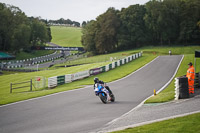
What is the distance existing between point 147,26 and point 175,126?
7986cm

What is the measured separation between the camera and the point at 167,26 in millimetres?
81562

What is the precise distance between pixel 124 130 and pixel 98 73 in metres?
27.9

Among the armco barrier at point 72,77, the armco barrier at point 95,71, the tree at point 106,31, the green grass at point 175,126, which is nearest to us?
the green grass at point 175,126

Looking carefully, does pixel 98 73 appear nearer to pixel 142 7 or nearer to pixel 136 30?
pixel 136 30

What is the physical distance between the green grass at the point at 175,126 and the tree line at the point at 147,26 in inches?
2932

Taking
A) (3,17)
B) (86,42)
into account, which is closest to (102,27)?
(86,42)

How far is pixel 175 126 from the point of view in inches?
328

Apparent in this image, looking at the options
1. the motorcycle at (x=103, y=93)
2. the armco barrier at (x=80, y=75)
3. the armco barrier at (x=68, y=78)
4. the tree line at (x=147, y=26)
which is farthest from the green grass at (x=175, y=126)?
the tree line at (x=147, y=26)

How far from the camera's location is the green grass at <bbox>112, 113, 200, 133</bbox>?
310 inches

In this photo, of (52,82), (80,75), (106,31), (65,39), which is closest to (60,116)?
(52,82)

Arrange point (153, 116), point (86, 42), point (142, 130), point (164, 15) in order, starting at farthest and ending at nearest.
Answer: point (86, 42) → point (164, 15) → point (153, 116) → point (142, 130)

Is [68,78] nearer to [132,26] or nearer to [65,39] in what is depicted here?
[132,26]

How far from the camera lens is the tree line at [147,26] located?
79688 millimetres

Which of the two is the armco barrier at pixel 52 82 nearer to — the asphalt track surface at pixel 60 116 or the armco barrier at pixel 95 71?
the armco barrier at pixel 95 71
